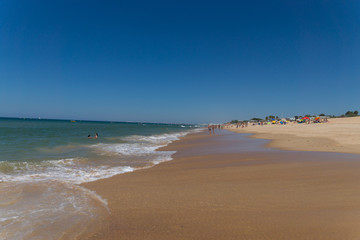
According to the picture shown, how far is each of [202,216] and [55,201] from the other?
3.81 m

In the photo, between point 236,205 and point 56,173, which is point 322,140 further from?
point 56,173

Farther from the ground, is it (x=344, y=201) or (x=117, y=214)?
(x=344, y=201)

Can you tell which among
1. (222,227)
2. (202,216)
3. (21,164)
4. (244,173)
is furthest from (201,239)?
(21,164)

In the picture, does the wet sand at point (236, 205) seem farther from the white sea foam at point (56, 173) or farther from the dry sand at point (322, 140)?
the dry sand at point (322, 140)

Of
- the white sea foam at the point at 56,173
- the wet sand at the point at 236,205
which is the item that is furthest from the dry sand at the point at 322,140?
the white sea foam at the point at 56,173

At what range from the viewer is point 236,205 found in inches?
168

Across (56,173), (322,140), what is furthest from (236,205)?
(322,140)

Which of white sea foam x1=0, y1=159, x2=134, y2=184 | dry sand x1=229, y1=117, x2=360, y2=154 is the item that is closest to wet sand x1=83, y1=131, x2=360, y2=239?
white sea foam x1=0, y1=159, x2=134, y2=184

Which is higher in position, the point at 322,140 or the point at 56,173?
the point at 322,140

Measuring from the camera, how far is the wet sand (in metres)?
3.24

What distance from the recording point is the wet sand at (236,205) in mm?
3244

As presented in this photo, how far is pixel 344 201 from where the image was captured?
425 centimetres

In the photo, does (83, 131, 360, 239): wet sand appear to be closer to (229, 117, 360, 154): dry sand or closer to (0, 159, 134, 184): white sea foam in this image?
(0, 159, 134, 184): white sea foam

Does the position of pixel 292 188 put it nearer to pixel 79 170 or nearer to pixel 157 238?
pixel 157 238
